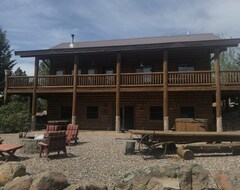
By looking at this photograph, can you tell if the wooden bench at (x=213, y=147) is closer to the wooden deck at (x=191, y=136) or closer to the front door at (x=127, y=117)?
the wooden deck at (x=191, y=136)

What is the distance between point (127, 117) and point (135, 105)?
4.28 feet

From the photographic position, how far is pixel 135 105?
2323cm

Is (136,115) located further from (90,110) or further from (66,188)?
(66,188)

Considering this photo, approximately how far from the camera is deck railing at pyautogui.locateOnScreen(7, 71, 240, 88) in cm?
1950

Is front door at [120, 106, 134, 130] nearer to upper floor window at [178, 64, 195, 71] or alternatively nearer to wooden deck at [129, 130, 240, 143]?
upper floor window at [178, 64, 195, 71]

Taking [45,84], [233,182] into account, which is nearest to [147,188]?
[233,182]

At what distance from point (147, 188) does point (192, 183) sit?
42.5 inches

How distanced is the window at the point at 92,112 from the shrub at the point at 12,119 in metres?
4.90

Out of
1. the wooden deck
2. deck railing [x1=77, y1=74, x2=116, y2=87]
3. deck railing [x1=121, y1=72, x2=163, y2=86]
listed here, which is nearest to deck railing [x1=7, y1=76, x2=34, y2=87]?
deck railing [x1=77, y1=74, x2=116, y2=87]

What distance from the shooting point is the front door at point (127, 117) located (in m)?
23.7

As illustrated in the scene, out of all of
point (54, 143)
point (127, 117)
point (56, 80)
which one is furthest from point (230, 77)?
point (54, 143)

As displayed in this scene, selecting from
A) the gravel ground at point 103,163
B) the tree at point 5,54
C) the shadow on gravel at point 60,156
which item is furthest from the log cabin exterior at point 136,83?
the tree at point 5,54

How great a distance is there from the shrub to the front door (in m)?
7.47

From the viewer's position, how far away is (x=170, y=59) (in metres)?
23.2
